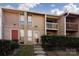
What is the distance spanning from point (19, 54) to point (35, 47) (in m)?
0.22

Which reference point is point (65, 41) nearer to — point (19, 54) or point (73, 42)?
point (73, 42)

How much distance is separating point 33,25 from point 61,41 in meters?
0.41

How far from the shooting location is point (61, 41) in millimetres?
2541

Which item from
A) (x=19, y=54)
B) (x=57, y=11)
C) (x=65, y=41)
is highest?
(x=57, y=11)

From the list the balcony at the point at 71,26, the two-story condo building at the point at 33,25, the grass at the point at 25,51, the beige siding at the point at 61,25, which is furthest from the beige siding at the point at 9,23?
the balcony at the point at 71,26

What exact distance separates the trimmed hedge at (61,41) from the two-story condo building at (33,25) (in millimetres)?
51

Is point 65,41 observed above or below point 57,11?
below

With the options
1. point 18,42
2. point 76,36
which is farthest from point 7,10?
point 76,36

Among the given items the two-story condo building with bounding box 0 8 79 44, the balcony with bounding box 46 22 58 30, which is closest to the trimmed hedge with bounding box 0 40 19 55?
the two-story condo building with bounding box 0 8 79 44

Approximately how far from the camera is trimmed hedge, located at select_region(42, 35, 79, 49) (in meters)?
2.54

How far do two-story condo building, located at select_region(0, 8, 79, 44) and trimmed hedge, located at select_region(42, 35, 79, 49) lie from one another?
51 millimetres

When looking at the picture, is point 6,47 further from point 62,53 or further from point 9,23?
point 62,53

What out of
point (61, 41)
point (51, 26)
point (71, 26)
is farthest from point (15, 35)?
point (71, 26)

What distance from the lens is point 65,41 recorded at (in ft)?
8.33
